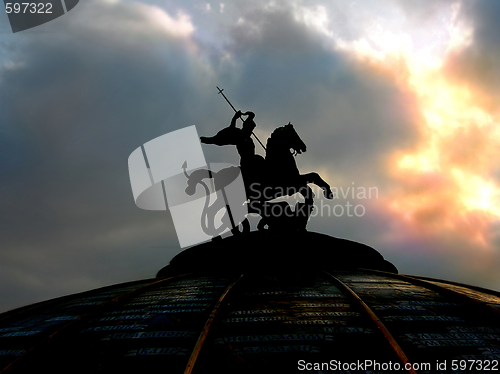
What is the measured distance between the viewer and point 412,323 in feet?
19.1

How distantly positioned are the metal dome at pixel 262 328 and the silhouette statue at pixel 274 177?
1.91m

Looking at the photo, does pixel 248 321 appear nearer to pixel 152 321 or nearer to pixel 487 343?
pixel 152 321

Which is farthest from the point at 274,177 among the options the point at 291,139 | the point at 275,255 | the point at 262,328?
the point at 262,328

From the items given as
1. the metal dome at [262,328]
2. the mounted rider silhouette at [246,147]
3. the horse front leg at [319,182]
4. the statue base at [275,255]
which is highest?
the mounted rider silhouette at [246,147]

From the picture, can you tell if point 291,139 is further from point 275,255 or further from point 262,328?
point 262,328

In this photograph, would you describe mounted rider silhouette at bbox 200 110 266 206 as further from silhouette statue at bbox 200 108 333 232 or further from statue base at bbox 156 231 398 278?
statue base at bbox 156 231 398 278

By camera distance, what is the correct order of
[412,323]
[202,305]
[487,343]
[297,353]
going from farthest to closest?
[202,305], [412,323], [487,343], [297,353]

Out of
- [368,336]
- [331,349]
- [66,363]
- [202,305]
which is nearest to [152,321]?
[202,305]

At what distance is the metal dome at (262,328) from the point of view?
4.68 metres

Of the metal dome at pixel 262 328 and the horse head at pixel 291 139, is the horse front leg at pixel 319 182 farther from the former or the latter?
the metal dome at pixel 262 328

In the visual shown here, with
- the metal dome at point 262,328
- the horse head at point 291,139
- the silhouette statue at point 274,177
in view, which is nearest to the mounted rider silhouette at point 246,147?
the silhouette statue at point 274,177

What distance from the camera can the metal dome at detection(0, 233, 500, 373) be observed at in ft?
15.4

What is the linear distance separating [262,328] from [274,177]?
20.8 ft

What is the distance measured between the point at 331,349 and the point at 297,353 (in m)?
0.51
